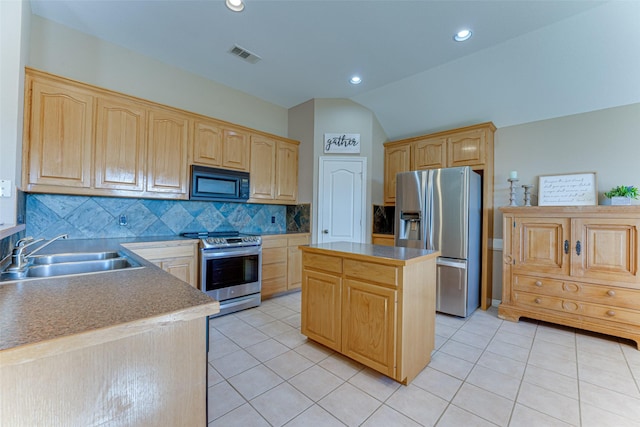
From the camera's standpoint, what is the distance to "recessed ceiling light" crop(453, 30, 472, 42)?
2.57m

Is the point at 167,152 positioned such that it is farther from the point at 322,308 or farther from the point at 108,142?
the point at 322,308

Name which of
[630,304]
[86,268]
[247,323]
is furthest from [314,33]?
[630,304]

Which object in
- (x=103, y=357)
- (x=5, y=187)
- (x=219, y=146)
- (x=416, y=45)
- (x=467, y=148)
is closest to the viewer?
(x=103, y=357)

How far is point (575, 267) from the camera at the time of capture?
2717 millimetres

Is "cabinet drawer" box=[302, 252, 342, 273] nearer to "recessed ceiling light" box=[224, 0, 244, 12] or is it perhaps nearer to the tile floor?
the tile floor

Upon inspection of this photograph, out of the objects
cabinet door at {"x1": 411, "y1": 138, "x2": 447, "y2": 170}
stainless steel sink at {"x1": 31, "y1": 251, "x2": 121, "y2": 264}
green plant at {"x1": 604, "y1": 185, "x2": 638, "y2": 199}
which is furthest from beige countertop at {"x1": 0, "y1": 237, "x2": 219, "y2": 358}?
green plant at {"x1": 604, "y1": 185, "x2": 638, "y2": 199}

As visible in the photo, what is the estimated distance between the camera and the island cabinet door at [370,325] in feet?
6.01

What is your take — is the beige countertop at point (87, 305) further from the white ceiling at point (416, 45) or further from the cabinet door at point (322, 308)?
the white ceiling at point (416, 45)

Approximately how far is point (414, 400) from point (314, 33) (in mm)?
3254

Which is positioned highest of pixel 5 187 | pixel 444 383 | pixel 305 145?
pixel 305 145

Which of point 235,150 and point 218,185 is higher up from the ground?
point 235,150

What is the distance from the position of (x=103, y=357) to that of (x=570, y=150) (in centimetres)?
440

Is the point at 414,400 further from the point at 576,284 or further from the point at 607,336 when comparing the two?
the point at 607,336

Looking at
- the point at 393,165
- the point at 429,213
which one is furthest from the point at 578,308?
the point at 393,165
